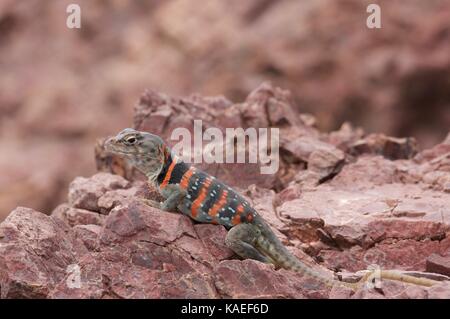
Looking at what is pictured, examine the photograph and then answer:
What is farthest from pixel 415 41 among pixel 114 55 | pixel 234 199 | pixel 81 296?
pixel 81 296

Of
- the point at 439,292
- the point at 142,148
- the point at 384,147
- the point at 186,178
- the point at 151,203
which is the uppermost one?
the point at 142,148

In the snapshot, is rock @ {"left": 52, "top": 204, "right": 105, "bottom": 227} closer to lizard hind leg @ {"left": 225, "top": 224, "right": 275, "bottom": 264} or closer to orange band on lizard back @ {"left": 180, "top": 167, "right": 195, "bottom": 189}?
orange band on lizard back @ {"left": 180, "top": 167, "right": 195, "bottom": 189}

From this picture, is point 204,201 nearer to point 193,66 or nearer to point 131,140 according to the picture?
point 131,140

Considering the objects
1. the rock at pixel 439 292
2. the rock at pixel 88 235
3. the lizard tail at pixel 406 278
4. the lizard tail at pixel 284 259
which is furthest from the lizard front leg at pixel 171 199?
the rock at pixel 439 292

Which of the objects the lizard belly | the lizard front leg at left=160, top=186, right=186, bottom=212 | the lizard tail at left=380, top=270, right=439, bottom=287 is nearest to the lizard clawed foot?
the lizard front leg at left=160, top=186, right=186, bottom=212

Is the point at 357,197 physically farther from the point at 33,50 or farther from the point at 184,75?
the point at 33,50

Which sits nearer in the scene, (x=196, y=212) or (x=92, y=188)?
(x=196, y=212)

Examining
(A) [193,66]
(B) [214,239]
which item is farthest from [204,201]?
(A) [193,66]

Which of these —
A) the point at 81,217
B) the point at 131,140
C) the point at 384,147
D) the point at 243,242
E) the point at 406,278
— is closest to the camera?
the point at 406,278
